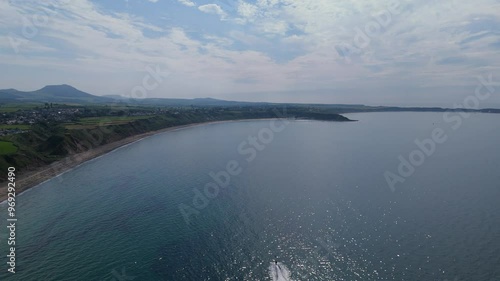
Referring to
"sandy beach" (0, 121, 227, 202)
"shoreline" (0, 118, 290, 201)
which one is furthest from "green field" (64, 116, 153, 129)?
"sandy beach" (0, 121, 227, 202)

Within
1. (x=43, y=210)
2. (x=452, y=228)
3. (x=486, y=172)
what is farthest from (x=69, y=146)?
(x=486, y=172)

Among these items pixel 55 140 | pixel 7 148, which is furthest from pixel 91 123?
pixel 7 148

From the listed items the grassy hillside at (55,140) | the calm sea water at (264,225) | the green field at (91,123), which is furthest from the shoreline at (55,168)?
the green field at (91,123)

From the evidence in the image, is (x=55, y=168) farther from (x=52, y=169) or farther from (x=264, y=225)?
(x=264, y=225)

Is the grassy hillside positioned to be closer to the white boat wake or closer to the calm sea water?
the calm sea water

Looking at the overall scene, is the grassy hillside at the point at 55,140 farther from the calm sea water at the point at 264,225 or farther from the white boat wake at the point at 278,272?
the white boat wake at the point at 278,272

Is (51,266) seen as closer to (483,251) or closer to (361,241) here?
(361,241)
